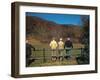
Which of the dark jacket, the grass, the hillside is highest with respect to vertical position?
the hillside

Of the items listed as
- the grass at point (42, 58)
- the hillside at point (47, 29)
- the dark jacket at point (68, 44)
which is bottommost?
the grass at point (42, 58)

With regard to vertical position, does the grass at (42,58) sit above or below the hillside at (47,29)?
below

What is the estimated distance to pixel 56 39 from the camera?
2.15 m

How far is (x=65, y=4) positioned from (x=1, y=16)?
62 cm

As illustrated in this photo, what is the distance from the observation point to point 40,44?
82.4 inches

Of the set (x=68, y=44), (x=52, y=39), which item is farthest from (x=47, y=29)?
(x=68, y=44)

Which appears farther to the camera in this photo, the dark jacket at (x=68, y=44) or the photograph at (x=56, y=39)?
the dark jacket at (x=68, y=44)

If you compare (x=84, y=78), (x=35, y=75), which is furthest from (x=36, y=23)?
(x=84, y=78)

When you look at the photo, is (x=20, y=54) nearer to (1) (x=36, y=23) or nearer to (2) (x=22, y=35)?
(2) (x=22, y=35)

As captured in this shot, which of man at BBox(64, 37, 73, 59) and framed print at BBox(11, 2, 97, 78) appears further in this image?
man at BBox(64, 37, 73, 59)

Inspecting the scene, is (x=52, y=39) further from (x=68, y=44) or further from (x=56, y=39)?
(x=68, y=44)

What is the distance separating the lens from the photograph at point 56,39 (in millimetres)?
2061

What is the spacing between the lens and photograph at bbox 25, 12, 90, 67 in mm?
2061

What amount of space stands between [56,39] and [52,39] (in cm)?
4
